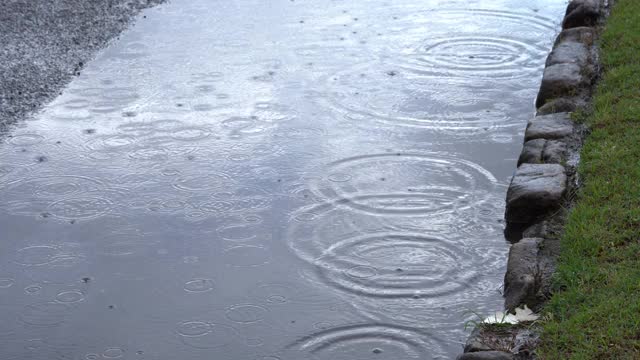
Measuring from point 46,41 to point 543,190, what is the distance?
487 centimetres

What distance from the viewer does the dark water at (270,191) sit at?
4.75m

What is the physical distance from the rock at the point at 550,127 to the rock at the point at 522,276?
127 cm

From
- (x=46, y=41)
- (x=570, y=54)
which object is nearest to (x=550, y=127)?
(x=570, y=54)

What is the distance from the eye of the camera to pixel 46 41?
28.6ft

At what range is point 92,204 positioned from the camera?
595 cm

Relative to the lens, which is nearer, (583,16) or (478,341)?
(478,341)

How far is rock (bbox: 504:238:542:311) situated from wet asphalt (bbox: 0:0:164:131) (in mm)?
3685

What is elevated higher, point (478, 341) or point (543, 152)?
point (543, 152)

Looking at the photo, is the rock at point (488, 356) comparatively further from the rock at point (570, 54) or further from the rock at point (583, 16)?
the rock at point (583, 16)

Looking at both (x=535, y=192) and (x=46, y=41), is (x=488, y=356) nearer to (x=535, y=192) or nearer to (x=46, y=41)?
(x=535, y=192)

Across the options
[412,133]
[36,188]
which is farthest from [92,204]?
[412,133]

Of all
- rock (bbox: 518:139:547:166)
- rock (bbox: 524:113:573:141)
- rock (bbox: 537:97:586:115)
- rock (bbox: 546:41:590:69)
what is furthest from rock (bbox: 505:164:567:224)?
rock (bbox: 546:41:590:69)

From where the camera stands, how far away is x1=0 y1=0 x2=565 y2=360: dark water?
4.75 metres

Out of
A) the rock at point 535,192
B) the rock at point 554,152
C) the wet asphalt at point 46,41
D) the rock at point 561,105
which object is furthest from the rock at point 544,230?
the wet asphalt at point 46,41
